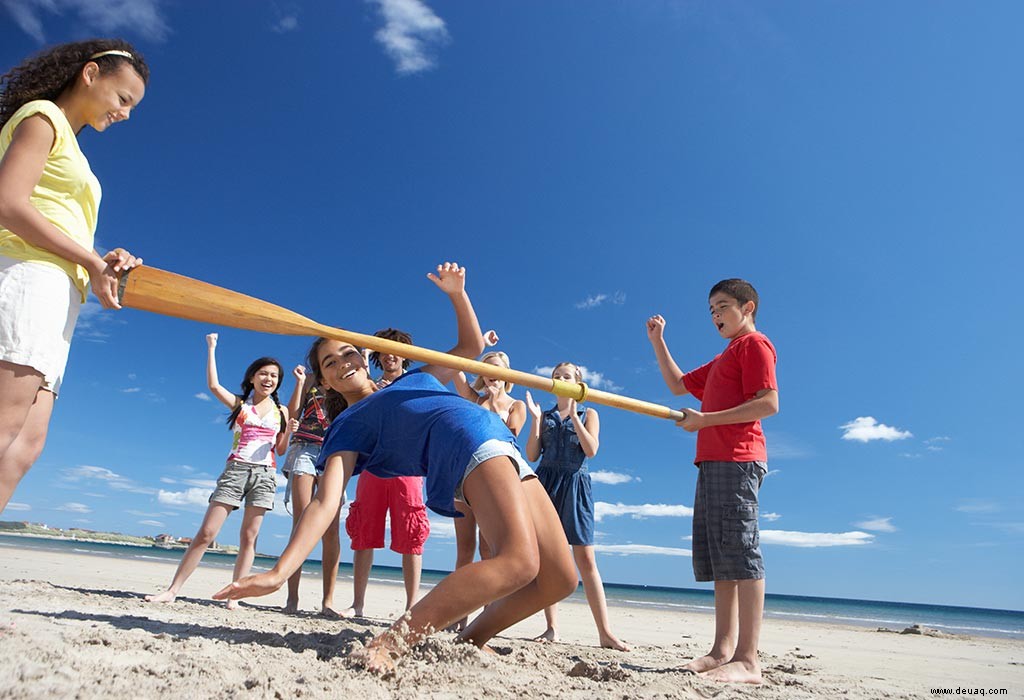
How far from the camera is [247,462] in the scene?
15.8ft

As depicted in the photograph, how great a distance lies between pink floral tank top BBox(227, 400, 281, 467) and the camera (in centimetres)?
484

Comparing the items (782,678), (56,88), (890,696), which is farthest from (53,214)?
(890,696)

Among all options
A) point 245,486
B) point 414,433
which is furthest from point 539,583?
point 245,486

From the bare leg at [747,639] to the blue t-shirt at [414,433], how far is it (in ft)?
4.31

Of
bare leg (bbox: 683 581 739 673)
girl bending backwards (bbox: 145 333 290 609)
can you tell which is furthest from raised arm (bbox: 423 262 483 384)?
girl bending backwards (bbox: 145 333 290 609)

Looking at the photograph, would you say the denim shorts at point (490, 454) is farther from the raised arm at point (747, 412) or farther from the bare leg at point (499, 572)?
the raised arm at point (747, 412)

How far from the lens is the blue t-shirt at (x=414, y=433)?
2549 mm

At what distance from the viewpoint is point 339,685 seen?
191 centimetres

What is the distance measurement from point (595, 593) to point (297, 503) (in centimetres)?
212

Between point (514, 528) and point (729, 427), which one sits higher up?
point (729, 427)

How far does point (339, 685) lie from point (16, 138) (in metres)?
1.97

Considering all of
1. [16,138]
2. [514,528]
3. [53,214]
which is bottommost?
[514,528]

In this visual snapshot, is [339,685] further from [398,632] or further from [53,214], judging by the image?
[53,214]

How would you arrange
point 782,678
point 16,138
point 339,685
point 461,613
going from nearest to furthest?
point 339,685 → point 16,138 → point 461,613 → point 782,678
